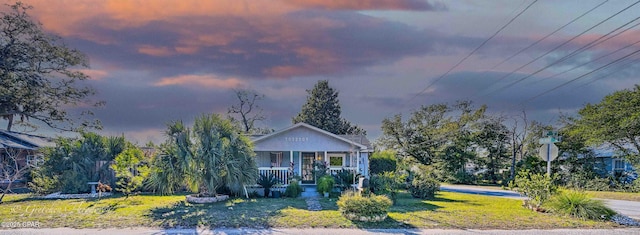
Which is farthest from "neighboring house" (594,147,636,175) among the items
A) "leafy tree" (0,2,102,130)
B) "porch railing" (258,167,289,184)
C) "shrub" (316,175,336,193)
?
"leafy tree" (0,2,102,130)

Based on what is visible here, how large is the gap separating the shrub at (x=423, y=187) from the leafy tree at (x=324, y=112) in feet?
92.6

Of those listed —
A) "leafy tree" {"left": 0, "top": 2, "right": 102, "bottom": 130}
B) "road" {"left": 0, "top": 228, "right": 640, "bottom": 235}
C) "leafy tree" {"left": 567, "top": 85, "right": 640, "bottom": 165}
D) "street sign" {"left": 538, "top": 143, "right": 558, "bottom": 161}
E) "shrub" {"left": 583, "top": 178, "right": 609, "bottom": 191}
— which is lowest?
"shrub" {"left": 583, "top": 178, "right": 609, "bottom": 191}

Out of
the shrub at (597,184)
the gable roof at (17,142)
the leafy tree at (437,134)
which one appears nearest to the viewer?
the gable roof at (17,142)

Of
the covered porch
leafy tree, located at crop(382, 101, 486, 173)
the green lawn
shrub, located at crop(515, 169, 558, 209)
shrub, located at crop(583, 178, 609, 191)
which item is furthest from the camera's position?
leafy tree, located at crop(382, 101, 486, 173)

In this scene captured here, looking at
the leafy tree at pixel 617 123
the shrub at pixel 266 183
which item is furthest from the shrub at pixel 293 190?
the leafy tree at pixel 617 123

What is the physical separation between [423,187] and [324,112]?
29.8m

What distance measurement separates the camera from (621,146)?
92.2ft

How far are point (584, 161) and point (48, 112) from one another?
41.7m

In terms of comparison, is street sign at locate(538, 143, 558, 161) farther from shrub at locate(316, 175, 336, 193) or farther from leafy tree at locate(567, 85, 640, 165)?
leafy tree at locate(567, 85, 640, 165)

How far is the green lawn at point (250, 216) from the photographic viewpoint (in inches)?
395

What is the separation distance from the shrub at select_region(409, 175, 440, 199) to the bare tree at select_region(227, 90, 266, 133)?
27040 mm

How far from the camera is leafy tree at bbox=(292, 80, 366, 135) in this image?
45906mm

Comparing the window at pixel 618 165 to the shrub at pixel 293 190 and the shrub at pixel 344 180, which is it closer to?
the shrub at pixel 344 180

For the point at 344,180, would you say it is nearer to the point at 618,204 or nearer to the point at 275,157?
the point at 275,157
